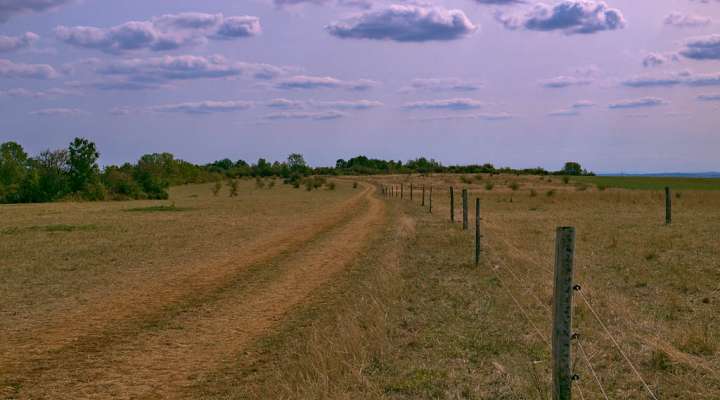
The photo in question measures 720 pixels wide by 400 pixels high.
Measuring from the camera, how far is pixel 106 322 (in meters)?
10.5

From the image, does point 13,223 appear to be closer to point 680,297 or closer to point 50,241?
point 50,241

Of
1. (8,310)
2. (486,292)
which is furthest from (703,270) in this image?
(8,310)

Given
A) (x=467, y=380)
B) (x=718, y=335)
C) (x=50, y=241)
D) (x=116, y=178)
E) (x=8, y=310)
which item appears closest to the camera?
(x=467, y=380)

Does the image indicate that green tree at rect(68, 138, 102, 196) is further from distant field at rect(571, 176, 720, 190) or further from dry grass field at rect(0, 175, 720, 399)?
distant field at rect(571, 176, 720, 190)

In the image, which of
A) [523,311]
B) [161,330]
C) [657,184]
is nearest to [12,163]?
[161,330]

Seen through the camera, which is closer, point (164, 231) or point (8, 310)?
point (8, 310)

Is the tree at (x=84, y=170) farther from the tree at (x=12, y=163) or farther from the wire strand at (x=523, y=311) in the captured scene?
the wire strand at (x=523, y=311)

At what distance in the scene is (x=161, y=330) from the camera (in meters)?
10.0

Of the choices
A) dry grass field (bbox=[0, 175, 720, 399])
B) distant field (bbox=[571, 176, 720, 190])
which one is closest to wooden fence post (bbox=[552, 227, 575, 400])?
dry grass field (bbox=[0, 175, 720, 399])

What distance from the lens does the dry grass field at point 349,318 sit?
23.7 feet

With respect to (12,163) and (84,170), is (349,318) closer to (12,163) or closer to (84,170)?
(84,170)

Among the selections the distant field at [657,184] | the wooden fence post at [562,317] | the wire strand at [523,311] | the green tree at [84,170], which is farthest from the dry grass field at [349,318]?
the distant field at [657,184]

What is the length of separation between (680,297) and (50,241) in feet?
59.6

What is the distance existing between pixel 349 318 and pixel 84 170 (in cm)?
5408
